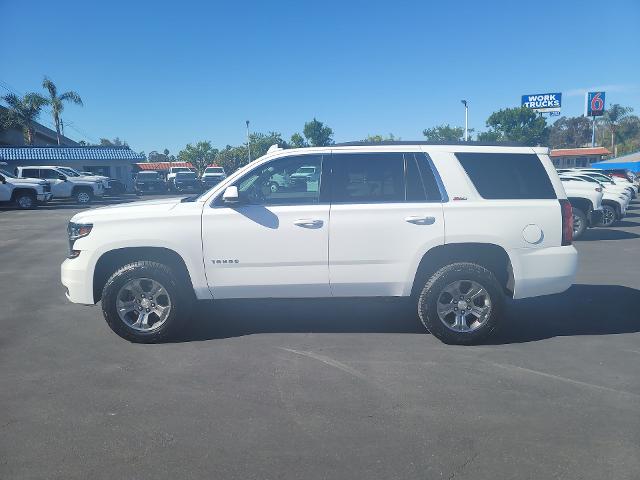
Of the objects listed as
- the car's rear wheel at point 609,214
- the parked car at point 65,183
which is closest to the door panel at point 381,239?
the car's rear wheel at point 609,214

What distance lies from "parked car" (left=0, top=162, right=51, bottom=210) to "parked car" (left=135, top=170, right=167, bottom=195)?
12746mm

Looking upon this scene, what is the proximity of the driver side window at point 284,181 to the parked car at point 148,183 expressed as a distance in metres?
34.6

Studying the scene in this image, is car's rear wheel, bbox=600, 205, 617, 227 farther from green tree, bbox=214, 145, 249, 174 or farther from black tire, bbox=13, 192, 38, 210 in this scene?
green tree, bbox=214, 145, 249, 174

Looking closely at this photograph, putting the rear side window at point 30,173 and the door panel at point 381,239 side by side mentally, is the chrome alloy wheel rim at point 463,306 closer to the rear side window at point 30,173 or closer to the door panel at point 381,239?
the door panel at point 381,239

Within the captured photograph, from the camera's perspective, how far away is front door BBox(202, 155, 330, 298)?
16.5 ft

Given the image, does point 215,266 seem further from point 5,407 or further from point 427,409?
point 427,409

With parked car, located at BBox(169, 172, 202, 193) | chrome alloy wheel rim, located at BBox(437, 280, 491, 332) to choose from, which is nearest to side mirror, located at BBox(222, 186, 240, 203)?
chrome alloy wheel rim, located at BBox(437, 280, 491, 332)

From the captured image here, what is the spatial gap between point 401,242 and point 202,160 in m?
77.7

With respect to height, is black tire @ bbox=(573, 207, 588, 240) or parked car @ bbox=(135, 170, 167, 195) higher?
parked car @ bbox=(135, 170, 167, 195)

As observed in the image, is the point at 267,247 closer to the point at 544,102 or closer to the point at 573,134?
the point at 544,102

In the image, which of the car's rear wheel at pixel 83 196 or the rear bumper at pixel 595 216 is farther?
the car's rear wheel at pixel 83 196

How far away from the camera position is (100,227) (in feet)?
16.8

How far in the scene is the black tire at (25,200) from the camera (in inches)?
954

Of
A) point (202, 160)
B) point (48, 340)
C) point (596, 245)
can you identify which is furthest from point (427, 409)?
point (202, 160)
